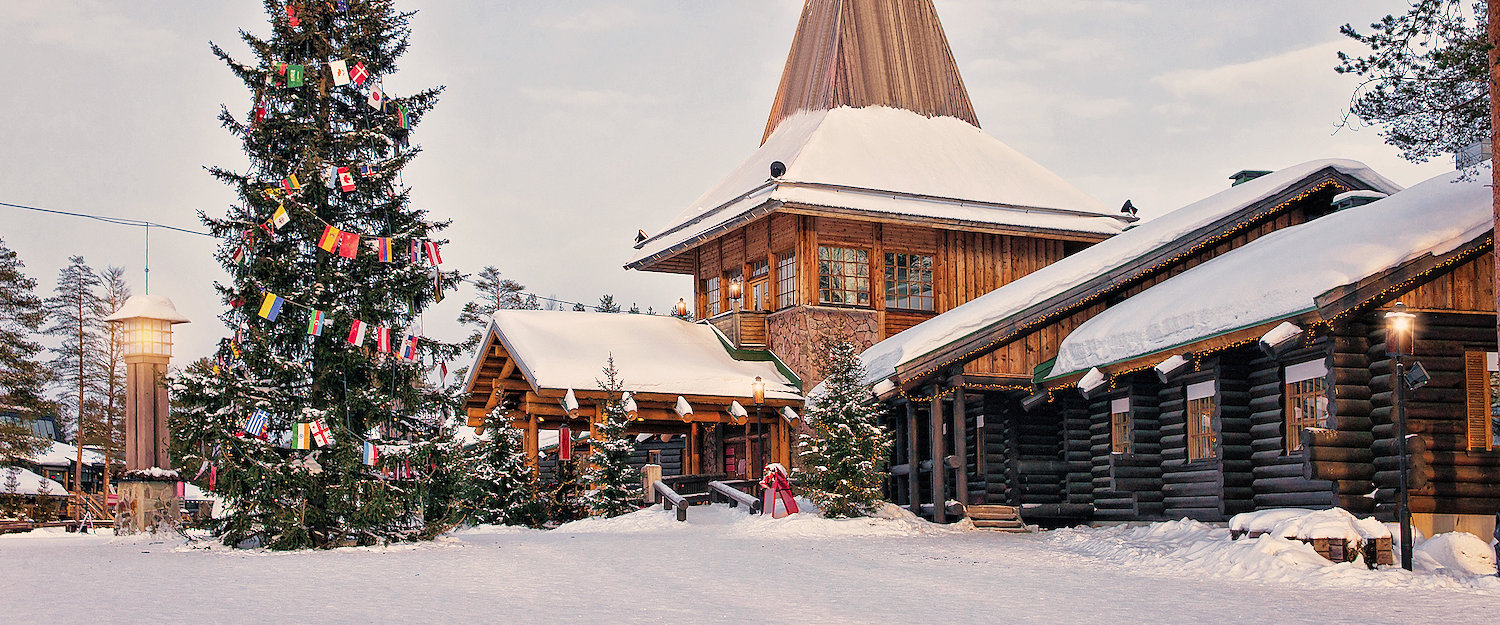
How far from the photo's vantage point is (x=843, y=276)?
30094mm

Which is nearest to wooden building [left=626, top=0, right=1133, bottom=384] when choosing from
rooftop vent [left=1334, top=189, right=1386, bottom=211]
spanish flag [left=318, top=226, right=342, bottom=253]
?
rooftop vent [left=1334, top=189, right=1386, bottom=211]

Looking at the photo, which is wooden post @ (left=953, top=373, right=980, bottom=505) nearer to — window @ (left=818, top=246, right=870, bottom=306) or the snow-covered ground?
the snow-covered ground

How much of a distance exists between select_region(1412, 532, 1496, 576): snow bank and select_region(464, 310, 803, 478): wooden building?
42.8 feet

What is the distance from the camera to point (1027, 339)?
2305 cm

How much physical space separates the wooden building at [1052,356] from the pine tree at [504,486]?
6442mm

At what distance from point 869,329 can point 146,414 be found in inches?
576

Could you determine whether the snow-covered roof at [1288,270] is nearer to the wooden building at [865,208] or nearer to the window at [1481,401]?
the window at [1481,401]

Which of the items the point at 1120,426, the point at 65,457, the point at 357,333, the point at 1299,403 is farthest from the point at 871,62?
the point at 65,457

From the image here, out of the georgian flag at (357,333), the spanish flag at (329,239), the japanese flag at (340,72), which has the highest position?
the japanese flag at (340,72)

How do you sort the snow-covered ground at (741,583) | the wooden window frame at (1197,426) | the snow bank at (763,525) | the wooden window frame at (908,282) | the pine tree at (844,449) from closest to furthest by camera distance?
1. the snow-covered ground at (741,583)
2. the wooden window frame at (1197,426)
3. the snow bank at (763,525)
4. the pine tree at (844,449)
5. the wooden window frame at (908,282)

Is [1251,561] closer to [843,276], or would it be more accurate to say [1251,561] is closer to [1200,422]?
[1200,422]

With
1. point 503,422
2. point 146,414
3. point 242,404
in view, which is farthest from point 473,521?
point 242,404

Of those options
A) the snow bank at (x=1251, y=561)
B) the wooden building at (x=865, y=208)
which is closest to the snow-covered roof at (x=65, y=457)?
the wooden building at (x=865, y=208)

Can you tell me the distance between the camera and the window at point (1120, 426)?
72.0 feet
